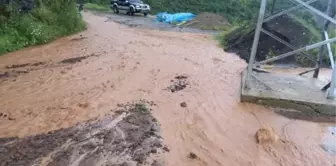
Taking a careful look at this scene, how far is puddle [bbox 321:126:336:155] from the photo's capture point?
5.30m

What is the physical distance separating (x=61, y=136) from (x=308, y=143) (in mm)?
3702

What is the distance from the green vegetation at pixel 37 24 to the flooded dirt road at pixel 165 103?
59 cm

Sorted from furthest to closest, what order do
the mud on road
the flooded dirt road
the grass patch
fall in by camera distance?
1. the grass patch
2. the flooded dirt road
3. the mud on road

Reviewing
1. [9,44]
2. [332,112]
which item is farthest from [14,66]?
[332,112]

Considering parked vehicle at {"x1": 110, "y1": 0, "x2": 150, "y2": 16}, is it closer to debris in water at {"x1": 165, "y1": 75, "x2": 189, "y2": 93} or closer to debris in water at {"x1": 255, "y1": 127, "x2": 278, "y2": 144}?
debris in water at {"x1": 165, "y1": 75, "x2": 189, "y2": 93}

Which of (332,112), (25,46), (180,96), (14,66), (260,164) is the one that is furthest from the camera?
(25,46)

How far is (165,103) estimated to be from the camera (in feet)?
22.1

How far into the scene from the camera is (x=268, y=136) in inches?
215

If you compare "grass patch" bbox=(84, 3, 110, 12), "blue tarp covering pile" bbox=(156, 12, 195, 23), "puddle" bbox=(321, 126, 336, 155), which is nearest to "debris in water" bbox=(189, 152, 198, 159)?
"puddle" bbox=(321, 126, 336, 155)

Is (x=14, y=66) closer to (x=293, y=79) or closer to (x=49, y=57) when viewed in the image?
(x=49, y=57)

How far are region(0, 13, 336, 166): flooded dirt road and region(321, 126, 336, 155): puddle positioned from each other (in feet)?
0.28

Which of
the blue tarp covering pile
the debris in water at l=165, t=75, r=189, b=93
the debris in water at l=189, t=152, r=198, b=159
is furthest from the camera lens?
the blue tarp covering pile

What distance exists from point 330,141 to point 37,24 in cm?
1066

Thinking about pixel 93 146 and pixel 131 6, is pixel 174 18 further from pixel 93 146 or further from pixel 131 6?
pixel 93 146
